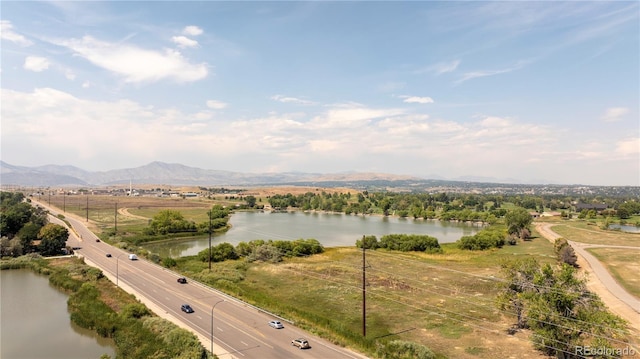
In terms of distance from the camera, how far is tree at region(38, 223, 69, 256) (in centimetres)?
7400

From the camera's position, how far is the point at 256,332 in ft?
120

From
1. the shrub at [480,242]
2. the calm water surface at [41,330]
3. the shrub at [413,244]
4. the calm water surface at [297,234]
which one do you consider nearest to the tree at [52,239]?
the calm water surface at [297,234]

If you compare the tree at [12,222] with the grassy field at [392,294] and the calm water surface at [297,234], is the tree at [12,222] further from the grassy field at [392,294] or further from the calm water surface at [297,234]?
the grassy field at [392,294]

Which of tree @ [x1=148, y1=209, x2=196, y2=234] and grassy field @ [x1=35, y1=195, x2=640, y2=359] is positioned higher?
tree @ [x1=148, y1=209, x2=196, y2=234]

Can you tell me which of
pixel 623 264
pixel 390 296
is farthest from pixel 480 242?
pixel 390 296

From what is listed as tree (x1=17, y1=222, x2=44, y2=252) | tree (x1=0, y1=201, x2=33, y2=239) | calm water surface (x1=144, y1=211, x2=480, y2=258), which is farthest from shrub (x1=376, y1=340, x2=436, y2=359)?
tree (x1=0, y1=201, x2=33, y2=239)

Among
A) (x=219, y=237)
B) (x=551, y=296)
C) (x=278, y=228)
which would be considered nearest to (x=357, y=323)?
(x=551, y=296)

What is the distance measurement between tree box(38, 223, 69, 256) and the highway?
1362 cm

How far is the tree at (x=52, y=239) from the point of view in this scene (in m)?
74.0

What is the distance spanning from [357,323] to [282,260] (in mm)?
36156

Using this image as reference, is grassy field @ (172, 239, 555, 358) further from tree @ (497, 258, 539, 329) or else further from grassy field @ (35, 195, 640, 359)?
tree @ (497, 258, 539, 329)

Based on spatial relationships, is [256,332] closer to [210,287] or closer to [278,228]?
[210,287]

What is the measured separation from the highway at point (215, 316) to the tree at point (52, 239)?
13.6 metres

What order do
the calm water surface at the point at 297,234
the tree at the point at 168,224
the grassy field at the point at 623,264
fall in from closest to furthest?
the grassy field at the point at 623,264 → the calm water surface at the point at 297,234 → the tree at the point at 168,224
